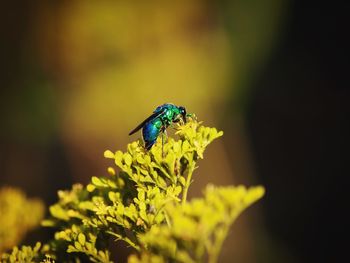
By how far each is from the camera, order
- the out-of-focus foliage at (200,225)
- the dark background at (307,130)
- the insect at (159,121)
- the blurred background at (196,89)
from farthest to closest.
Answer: the blurred background at (196,89) → the dark background at (307,130) → the insect at (159,121) → the out-of-focus foliage at (200,225)

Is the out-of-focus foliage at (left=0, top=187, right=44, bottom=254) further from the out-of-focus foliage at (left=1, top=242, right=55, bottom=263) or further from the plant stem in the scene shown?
the plant stem

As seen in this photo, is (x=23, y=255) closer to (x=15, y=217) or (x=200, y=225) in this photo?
(x=15, y=217)

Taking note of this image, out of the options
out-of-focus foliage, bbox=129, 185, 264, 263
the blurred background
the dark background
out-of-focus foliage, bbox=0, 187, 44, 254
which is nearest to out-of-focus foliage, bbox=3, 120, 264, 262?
out-of-focus foliage, bbox=129, 185, 264, 263

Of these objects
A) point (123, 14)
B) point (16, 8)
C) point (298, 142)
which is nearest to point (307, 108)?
point (298, 142)

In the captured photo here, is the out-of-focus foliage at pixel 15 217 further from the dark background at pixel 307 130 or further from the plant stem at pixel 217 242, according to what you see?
the dark background at pixel 307 130

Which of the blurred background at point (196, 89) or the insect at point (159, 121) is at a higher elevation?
the blurred background at point (196, 89)

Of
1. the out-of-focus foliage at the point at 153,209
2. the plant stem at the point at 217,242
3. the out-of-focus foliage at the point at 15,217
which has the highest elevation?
the out-of-focus foliage at the point at 15,217

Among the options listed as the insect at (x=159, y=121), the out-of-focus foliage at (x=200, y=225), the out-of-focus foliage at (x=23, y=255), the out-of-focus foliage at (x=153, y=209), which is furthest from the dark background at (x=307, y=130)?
the out-of-focus foliage at (x=200, y=225)
